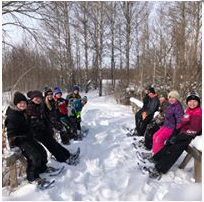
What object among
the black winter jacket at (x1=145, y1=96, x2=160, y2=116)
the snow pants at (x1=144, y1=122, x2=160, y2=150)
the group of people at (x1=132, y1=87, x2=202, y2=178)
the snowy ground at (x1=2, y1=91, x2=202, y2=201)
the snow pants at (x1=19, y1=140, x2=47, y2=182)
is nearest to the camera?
the snowy ground at (x1=2, y1=91, x2=202, y2=201)

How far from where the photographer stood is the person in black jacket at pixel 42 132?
171 inches

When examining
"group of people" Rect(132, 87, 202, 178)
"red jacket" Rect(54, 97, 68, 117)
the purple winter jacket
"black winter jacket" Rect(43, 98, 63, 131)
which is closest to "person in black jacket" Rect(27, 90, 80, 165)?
"black winter jacket" Rect(43, 98, 63, 131)

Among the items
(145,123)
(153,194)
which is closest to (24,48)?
(145,123)

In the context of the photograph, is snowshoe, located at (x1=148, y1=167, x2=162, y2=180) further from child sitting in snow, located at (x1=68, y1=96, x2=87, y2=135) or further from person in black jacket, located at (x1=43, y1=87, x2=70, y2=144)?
child sitting in snow, located at (x1=68, y1=96, x2=87, y2=135)

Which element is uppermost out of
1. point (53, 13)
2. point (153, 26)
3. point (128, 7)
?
point (128, 7)

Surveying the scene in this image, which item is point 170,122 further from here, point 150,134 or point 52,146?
point 52,146

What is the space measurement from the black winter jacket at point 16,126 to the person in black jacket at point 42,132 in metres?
0.50

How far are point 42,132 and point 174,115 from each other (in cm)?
232

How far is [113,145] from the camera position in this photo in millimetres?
5238

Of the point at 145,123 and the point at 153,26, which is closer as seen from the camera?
the point at 145,123

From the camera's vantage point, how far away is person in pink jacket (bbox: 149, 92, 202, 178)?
148 inches

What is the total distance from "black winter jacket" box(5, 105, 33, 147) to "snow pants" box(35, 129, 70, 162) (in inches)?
20.7

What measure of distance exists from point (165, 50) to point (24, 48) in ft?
23.2

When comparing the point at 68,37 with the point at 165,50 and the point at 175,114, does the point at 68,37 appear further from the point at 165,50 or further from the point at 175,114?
the point at 175,114
